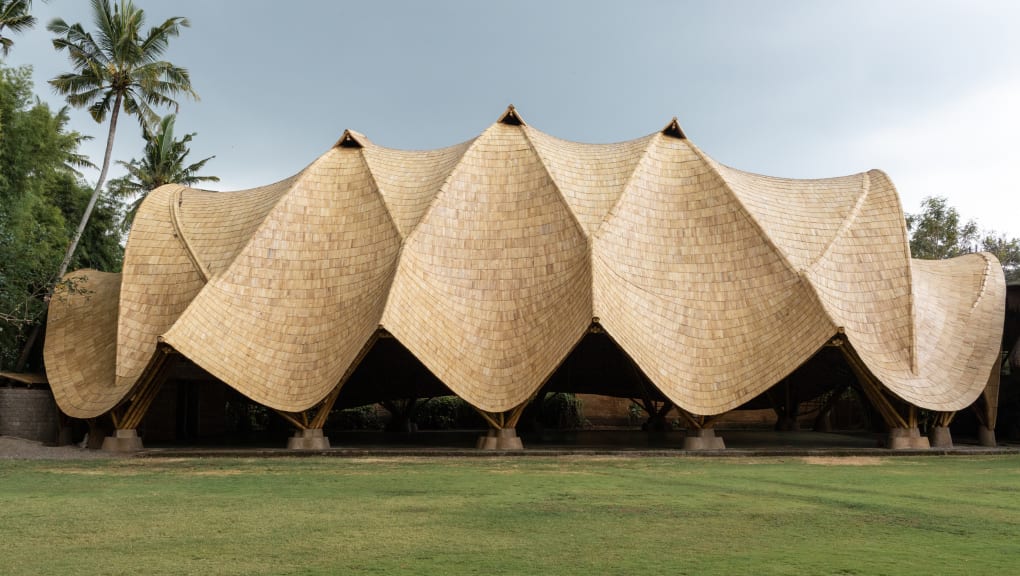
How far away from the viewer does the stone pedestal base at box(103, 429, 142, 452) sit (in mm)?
28828

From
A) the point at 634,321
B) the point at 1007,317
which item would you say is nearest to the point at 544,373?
the point at 634,321

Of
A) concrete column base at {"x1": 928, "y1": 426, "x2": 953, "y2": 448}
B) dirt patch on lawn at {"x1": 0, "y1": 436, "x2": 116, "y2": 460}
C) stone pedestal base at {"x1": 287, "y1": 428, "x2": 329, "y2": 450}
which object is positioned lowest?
dirt patch on lawn at {"x1": 0, "y1": 436, "x2": 116, "y2": 460}

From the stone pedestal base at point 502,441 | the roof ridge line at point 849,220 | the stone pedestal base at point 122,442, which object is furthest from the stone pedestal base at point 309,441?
the roof ridge line at point 849,220

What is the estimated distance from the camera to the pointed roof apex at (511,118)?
35.0 meters

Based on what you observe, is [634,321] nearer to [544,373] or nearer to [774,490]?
[544,373]

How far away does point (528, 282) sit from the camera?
30.4m

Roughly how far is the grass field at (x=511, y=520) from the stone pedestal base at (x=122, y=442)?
23.7 ft

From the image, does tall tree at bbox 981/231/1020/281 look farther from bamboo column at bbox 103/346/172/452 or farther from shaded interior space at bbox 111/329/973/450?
bamboo column at bbox 103/346/172/452

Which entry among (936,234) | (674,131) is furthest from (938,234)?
(674,131)

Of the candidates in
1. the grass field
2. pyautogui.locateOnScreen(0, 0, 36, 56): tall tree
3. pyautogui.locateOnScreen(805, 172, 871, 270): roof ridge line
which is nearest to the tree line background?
pyautogui.locateOnScreen(0, 0, 36, 56): tall tree

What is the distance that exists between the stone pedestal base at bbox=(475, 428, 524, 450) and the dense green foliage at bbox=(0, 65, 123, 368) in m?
15.5

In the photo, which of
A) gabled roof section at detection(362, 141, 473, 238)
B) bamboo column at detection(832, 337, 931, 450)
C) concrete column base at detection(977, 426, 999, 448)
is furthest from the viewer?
gabled roof section at detection(362, 141, 473, 238)

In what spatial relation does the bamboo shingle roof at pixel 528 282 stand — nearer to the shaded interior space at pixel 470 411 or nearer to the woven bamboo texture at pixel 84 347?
the woven bamboo texture at pixel 84 347

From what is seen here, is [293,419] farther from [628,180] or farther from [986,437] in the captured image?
[986,437]
